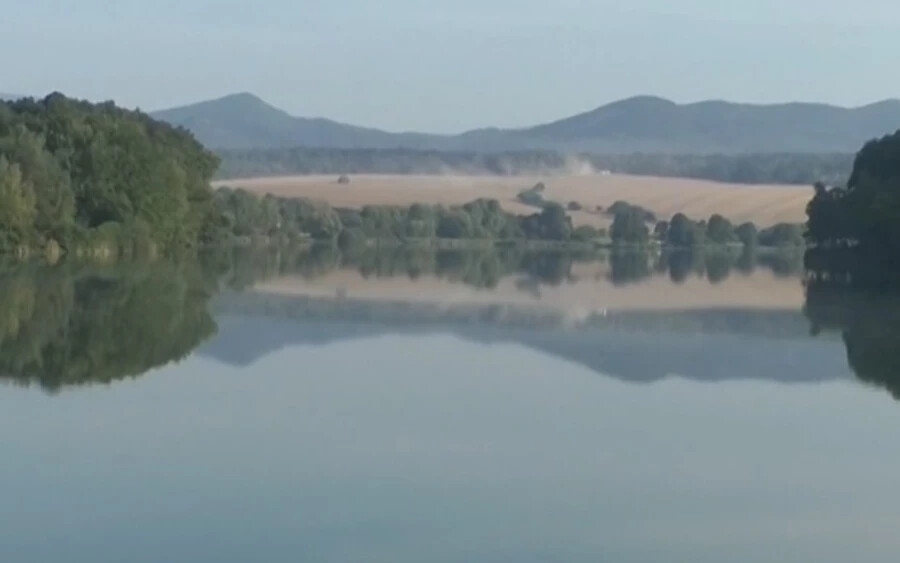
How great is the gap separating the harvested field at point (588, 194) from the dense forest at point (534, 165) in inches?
561

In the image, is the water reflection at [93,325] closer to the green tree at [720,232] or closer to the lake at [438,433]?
the lake at [438,433]

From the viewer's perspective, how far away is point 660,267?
50.2m

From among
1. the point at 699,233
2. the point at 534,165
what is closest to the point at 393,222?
the point at 699,233

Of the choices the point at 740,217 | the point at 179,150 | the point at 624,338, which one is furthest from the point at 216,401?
the point at 740,217

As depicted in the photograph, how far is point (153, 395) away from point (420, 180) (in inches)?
3275

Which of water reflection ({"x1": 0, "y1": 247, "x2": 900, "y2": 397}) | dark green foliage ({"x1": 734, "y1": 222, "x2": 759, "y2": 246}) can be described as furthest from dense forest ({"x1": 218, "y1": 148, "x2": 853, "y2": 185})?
water reflection ({"x1": 0, "y1": 247, "x2": 900, "y2": 397})

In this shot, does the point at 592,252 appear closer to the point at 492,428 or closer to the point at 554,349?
the point at 554,349

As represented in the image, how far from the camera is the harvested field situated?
3219 inches

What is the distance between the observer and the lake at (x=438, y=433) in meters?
9.41

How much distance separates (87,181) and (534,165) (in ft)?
257

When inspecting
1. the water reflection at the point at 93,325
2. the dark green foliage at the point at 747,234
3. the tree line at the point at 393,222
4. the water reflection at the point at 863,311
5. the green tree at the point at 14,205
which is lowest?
the dark green foliage at the point at 747,234

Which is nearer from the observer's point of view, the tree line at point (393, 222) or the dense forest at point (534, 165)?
the tree line at point (393, 222)

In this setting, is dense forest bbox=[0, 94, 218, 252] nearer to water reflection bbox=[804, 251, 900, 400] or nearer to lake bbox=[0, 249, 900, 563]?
lake bbox=[0, 249, 900, 563]

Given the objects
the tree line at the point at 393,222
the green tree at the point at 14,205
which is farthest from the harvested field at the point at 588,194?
the green tree at the point at 14,205
